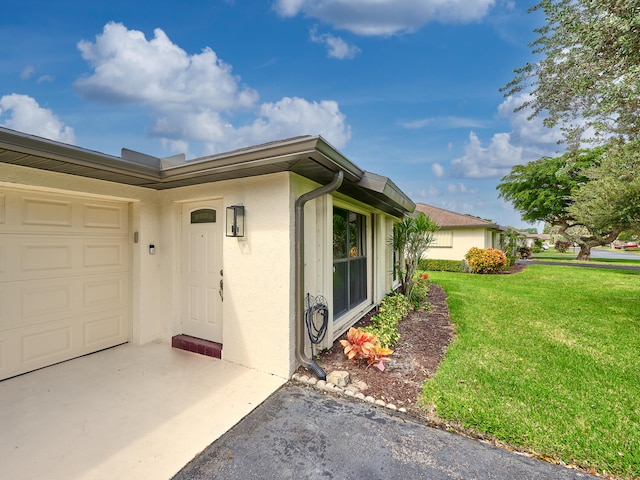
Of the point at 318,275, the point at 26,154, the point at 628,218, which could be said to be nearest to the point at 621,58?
the point at 318,275

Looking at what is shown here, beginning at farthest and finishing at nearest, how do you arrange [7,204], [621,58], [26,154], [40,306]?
[621,58] < [40,306] < [7,204] < [26,154]

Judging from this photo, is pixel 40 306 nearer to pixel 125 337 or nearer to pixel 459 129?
pixel 125 337

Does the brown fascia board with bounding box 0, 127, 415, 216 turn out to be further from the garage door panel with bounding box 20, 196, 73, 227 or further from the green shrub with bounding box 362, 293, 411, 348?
the green shrub with bounding box 362, 293, 411, 348

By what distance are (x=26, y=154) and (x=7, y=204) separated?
3.98 feet

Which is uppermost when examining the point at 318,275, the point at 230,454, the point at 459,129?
the point at 459,129

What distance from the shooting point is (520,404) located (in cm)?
312

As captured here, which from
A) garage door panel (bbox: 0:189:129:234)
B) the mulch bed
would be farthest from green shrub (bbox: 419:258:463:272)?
garage door panel (bbox: 0:189:129:234)

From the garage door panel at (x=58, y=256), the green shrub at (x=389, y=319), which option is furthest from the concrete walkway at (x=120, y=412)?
the green shrub at (x=389, y=319)

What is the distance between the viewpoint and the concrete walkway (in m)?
2.31

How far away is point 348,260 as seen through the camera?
19.5 ft

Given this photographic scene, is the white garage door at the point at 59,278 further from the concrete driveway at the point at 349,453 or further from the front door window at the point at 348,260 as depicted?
the front door window at the point at 348,260

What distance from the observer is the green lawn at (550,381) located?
2.57m

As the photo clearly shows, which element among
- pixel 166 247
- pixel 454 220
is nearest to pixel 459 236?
pixel 454 220

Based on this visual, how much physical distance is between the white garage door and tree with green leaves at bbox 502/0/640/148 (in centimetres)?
769
